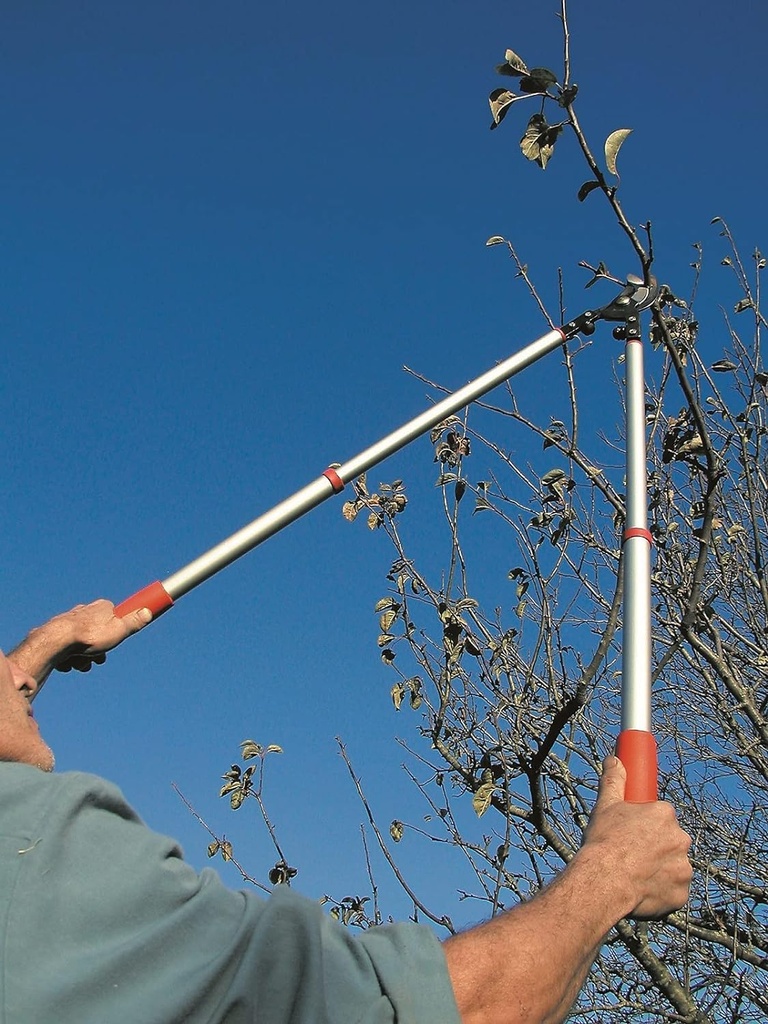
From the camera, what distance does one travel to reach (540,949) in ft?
6.34

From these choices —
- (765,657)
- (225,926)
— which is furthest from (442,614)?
(225,926)

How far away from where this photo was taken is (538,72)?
12.5 ft

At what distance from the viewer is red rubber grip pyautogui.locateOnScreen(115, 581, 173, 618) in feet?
9.85

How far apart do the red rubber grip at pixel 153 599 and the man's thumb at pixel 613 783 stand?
1.28 metres

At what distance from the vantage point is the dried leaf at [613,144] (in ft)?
12.5

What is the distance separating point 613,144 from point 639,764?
237 centimetres

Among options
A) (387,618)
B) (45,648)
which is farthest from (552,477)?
(45,648)

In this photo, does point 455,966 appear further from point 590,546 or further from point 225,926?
point 590,546

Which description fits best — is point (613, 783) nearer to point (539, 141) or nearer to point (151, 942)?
point (151, 942)

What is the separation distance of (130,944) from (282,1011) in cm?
27

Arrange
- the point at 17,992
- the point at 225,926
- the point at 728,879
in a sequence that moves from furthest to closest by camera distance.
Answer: the point at 728,879 < the point at 225,926 < the point at 17,992

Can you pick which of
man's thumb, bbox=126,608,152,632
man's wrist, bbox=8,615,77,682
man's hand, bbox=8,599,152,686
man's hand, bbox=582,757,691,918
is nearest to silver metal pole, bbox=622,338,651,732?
man's hand, bbox=582,757,691,918

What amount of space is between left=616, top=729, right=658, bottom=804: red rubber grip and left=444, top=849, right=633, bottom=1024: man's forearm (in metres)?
0.22

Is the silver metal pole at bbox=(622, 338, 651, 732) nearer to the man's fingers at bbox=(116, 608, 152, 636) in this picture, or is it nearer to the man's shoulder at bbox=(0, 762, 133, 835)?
the man's shoulder at bbox=(0, 762, 133, 835)
